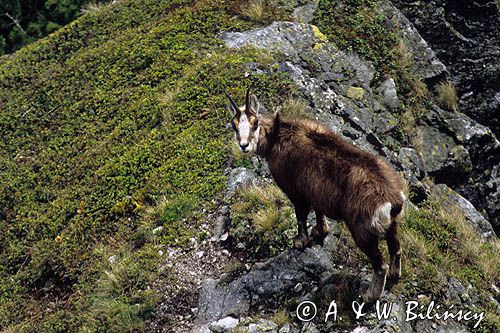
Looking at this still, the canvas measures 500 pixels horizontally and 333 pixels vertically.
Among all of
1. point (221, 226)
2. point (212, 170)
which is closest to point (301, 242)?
point (221, 226)

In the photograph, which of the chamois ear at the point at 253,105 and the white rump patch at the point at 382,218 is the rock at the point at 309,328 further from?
the chamois ear at the point at 253,105

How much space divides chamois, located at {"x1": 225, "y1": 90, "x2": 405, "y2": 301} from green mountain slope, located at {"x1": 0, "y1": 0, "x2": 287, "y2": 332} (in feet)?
6.16

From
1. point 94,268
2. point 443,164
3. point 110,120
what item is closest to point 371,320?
point 94,268

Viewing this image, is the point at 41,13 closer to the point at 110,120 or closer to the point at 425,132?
the point at 110,120

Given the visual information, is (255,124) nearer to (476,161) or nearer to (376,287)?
(376,287)

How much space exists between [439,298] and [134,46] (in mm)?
9415

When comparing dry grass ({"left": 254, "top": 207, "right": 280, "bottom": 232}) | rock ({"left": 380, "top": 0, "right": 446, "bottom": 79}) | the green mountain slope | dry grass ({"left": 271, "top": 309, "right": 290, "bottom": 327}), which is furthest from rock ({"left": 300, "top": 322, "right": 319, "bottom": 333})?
rock ({"left": 380, "top": 0, "right": 446, "bottom": 79})

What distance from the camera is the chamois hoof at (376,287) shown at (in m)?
6.59

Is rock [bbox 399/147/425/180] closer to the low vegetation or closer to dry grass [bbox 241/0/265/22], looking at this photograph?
the low vegetation

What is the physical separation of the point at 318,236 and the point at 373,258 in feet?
4.45

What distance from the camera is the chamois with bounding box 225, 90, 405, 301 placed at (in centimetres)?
623

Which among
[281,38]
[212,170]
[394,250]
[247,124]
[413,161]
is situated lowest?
[413,161]

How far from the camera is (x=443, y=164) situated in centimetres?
1095

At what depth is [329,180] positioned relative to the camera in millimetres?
6715
